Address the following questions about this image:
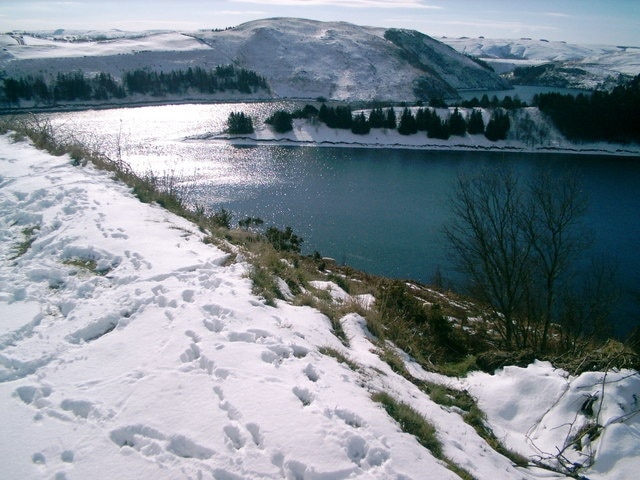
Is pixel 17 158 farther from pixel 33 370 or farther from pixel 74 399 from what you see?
Result: pixel 74 399

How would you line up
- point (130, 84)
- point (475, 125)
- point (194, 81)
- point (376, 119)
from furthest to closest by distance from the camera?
1. point (194, 81)
2. point (130, 84)
3. point (376, 119)
4. point (475, 125)

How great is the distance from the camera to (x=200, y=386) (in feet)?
16.5

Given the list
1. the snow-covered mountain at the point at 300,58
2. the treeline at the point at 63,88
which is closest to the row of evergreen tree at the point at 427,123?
the snow-covered mountain at the point at 300,58

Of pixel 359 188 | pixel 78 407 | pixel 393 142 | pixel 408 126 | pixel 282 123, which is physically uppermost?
pixel 408 126

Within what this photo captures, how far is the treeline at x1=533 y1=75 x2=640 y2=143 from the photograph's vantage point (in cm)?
7725

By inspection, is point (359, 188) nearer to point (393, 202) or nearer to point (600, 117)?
point (393, 202)

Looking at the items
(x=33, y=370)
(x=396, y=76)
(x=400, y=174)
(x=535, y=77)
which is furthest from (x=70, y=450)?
(x=535, y=77)

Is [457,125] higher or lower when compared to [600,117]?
lower

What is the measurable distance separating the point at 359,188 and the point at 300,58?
108444 millimetres

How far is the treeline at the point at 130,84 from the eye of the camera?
323 feet

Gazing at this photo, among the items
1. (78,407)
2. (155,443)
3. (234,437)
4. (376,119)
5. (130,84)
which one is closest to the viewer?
(155,443)

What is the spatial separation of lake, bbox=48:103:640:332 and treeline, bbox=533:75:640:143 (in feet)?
26.0

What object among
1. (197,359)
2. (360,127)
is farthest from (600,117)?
(197,359)

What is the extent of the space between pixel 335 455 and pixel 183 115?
102 meters
